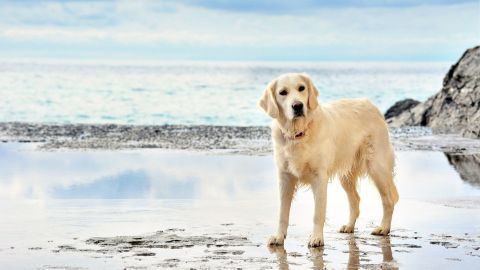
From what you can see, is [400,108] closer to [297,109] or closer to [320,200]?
[320,200]

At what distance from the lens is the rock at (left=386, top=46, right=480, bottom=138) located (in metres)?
23.6

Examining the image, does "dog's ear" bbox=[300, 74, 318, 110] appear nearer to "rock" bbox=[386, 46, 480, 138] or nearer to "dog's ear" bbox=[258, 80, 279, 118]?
"dog's ear" bbox=[258, 80, 279, 118]

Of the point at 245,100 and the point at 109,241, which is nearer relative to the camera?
the point at 109,241

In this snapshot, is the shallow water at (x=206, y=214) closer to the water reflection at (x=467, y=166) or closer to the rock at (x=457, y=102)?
the water reflection at (x=467, y=166)

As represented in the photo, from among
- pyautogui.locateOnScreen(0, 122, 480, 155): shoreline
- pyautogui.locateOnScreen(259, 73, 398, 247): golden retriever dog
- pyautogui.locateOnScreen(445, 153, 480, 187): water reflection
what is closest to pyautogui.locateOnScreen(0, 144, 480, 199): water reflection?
pyautogui.locateOnScreen(445, 153, 480, 187): water reflection

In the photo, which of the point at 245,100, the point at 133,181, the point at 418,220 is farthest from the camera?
the point at 245,100

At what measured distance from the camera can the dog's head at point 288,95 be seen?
9047 millimetres

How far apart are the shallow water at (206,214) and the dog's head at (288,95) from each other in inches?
48.8

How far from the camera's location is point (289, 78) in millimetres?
9133

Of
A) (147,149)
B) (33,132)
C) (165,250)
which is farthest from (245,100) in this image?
(165,250)

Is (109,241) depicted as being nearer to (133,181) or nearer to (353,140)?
(353,140)

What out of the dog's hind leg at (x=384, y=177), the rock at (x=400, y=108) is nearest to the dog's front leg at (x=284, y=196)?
the dog's hind leg at (x=384, y=177)

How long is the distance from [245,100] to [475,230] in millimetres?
38717

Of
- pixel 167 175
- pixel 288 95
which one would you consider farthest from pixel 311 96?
pixel 167 175
